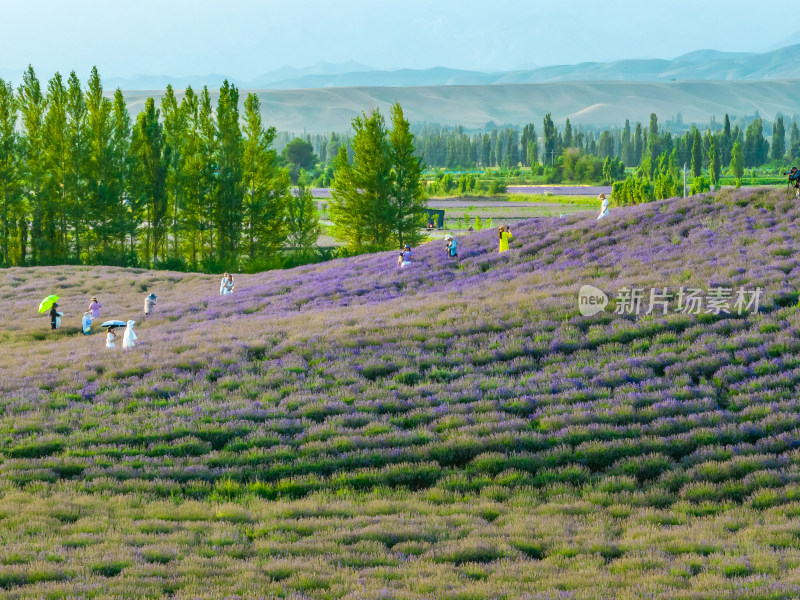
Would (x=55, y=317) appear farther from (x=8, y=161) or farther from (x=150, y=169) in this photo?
(x=150, y=169)

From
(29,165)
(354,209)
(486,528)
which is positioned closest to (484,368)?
(486,528)

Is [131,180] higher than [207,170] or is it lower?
lower

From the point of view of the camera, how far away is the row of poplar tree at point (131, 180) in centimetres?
6475

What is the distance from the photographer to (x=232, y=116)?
67875 millimetres

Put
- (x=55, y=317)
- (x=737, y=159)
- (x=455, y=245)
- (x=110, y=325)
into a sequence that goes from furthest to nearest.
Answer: (x=737, y=159)
(x=455, y=245)
(x=55, y=317)
(x=110, y=325)

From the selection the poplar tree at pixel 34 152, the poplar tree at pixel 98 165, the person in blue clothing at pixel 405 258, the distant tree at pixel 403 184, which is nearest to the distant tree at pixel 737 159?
the distant tree at pixel 403 184

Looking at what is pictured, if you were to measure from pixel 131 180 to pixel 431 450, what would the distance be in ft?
193

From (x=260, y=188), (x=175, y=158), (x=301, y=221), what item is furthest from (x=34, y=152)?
(x=301, y=221)

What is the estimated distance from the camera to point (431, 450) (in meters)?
15.2

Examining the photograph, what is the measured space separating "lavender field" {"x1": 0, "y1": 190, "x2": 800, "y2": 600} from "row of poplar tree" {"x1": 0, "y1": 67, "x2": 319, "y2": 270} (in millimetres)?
38980

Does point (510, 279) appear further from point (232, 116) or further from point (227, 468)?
point (232, 116)

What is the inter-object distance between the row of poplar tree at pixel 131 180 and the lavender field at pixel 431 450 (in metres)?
39.0

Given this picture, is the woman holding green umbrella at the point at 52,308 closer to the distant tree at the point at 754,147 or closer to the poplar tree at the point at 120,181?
the poplar tree at the point at 120,181

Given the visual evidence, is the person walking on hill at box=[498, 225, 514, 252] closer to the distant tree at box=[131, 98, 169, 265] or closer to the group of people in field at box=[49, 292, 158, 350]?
the group of people in field at box=[49, 292, 158, 350]
